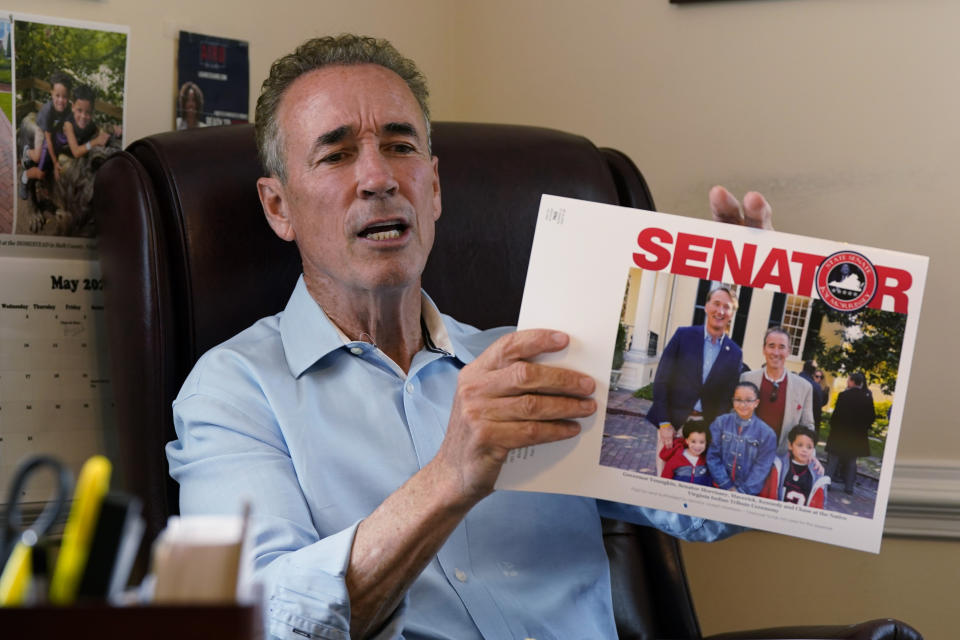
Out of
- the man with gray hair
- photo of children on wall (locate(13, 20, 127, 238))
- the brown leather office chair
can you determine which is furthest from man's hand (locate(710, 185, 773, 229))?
photo of children on wall (locate(13, 20, 127, 238))

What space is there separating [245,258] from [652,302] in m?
0.59

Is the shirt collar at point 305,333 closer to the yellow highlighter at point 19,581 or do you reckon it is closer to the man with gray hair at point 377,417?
the man with gray hair at point 377,417

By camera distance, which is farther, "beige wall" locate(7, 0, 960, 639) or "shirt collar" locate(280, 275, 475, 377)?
"beige wall" locate(7, 0, 960, 639)

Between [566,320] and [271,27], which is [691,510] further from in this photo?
[271,27]

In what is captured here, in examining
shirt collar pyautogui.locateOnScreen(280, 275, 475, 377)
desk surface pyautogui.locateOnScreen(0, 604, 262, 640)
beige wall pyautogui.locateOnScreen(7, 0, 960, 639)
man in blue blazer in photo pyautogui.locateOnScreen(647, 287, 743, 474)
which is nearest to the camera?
desk surface pyautogui.locateOnScreen(0, 604, 262, 640)

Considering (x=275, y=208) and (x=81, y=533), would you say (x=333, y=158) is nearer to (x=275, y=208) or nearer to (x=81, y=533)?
(x=275, y=208)

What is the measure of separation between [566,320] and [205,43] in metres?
0.90

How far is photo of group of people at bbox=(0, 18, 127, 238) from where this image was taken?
4.34ft

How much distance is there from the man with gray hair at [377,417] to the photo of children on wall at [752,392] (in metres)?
0.08

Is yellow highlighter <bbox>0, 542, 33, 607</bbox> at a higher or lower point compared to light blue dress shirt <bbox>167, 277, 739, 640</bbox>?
higher

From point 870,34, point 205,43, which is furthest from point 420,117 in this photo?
point 870,34

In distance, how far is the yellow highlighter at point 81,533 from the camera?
37 cm

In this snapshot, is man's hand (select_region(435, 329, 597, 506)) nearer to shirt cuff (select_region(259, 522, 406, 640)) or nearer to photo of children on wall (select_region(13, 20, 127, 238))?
shirt cuff (select_region(259, 522, 406, 640))

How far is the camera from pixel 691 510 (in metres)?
0.96
